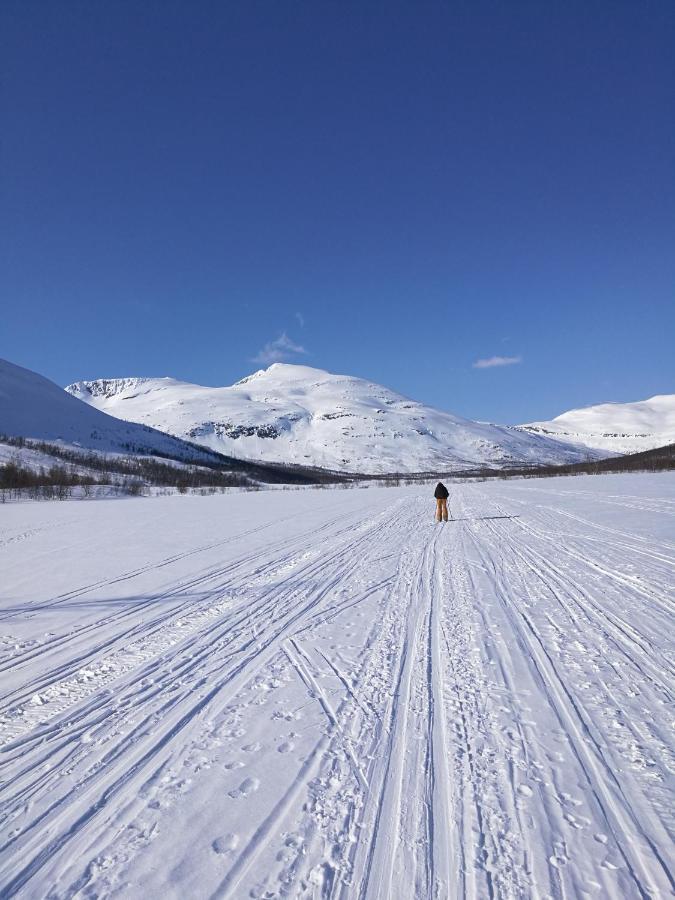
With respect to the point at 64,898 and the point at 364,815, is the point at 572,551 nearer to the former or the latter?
the point at 364,815

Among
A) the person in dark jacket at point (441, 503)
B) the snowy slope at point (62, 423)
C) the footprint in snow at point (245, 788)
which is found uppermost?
the snowy slope at point (62, 423)

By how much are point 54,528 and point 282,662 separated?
741 inches

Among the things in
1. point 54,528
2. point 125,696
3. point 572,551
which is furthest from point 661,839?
point 54,528

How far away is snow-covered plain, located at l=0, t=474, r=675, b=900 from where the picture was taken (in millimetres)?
2652

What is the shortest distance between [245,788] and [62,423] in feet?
514

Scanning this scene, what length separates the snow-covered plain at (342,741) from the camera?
2652 millimetres

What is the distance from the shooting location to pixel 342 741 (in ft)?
12.6

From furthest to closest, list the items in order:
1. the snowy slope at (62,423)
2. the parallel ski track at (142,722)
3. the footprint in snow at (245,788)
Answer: the snowy slope at (62,423) → the footprint in snow at (245,788) → the parallel ski track at (142,722)

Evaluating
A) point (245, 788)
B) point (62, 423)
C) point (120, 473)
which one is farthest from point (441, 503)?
point (62, 423)

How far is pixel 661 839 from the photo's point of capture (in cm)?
276

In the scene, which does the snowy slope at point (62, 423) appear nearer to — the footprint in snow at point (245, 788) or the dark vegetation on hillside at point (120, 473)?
the dark vegetation on hillside at point (120, 473)

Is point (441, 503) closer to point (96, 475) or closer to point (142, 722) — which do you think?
point (142, 722)

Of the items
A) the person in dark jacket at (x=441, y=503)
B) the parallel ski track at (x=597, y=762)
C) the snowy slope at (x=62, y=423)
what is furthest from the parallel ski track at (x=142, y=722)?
the snowy slope at (x=62, y=423)

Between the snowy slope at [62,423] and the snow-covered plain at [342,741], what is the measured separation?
12623 cm
